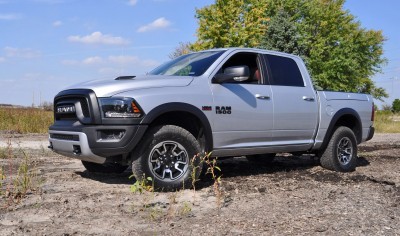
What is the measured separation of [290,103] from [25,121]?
12897 mm

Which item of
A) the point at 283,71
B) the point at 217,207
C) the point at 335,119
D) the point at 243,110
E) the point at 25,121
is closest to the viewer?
the point at 217,207

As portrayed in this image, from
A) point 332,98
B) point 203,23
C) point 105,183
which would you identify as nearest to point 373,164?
point 332,98

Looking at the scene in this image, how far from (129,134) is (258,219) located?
1.76 metres

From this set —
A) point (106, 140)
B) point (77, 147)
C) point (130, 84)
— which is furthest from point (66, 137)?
point (130, 84)

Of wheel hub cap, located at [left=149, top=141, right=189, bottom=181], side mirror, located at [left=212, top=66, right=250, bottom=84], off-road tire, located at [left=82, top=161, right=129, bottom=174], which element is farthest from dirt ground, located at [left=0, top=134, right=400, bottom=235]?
side mirror, located at [left=212, top=66, right=250, bottom=84]

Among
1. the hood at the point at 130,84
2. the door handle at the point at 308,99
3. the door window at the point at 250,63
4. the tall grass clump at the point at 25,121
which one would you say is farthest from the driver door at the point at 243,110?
the tall grass clump at the point at 25,121

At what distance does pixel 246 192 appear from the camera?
5.34 meters

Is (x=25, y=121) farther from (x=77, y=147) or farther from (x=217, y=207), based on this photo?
(x=217, y=207)

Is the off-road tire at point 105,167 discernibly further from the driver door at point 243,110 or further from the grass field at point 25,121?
the grass field at point 25,121

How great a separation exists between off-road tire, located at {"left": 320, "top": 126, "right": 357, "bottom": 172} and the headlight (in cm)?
378

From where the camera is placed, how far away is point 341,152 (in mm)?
7488

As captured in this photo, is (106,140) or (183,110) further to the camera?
(183,110)

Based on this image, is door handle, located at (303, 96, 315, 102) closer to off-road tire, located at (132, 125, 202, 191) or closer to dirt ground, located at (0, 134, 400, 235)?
dirt ground, located at (0, 134, 400, 235)

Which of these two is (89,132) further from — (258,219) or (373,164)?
(373,164)
